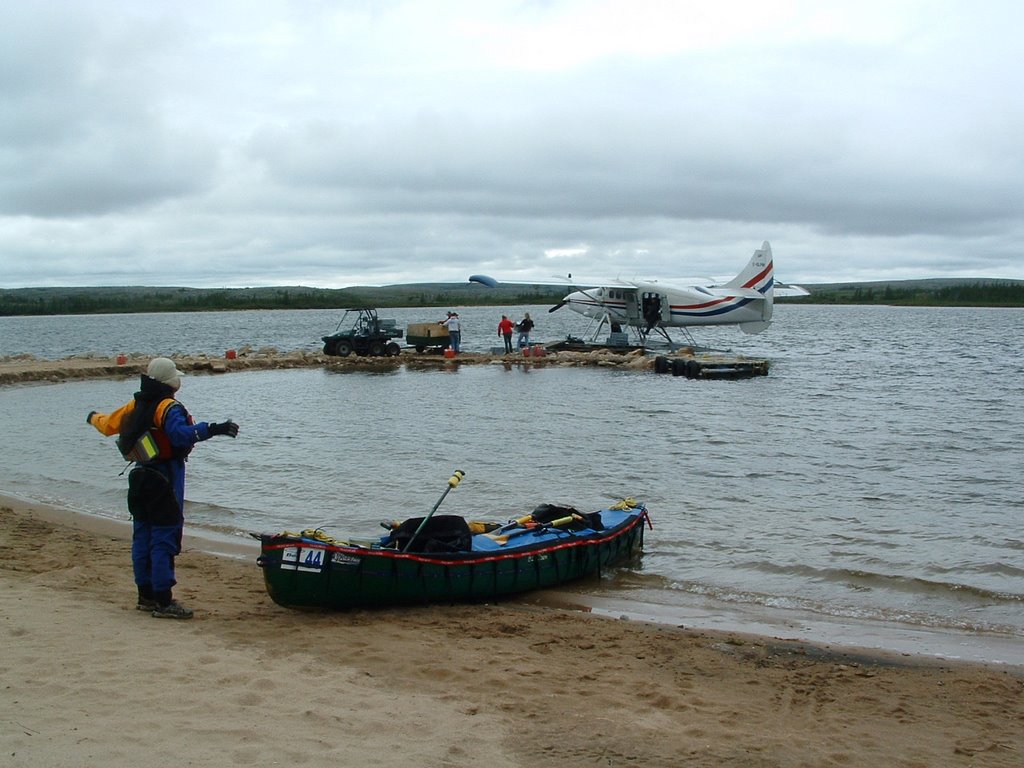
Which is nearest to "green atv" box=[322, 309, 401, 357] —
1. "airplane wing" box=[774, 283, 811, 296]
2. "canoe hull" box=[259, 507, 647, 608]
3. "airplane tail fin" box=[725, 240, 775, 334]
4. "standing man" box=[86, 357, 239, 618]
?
"airplane tail fin" box=[725, 240, 775, 334]

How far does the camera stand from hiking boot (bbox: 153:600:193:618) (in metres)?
7.04

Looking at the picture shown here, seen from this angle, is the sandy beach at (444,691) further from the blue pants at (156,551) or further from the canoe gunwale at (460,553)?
the canoe gunwale at (460,553)

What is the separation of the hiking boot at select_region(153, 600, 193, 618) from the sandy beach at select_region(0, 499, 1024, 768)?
10 centimetres

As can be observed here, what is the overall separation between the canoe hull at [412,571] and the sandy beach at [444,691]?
0.54 ft

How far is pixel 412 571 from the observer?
26.6ft

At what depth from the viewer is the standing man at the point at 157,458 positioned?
6.69 meters

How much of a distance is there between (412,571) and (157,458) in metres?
2.41

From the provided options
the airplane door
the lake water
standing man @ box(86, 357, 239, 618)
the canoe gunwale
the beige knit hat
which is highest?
the airplane door

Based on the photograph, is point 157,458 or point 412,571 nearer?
point 157,458

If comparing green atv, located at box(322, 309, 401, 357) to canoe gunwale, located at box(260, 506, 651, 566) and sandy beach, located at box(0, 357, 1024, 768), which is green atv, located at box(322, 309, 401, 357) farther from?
sandy beach, located at box(0, 357, 1024, 768)

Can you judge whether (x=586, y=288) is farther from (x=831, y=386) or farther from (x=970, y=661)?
→ (x=970, y=661)

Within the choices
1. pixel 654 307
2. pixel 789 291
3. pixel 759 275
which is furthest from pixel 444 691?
pixel 789 291

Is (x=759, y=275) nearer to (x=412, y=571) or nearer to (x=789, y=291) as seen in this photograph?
(x=789, y=291)

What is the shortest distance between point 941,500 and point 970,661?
6796 mm
